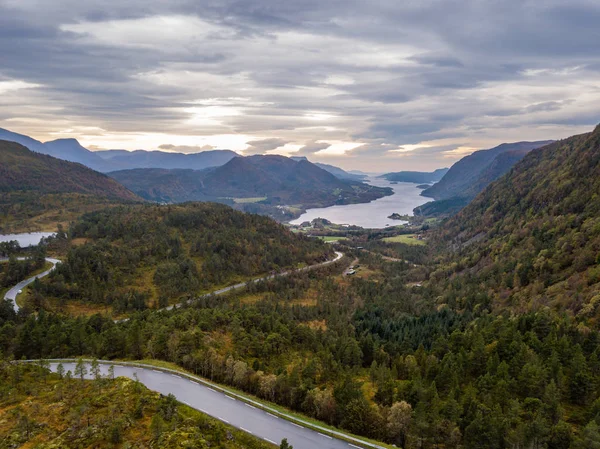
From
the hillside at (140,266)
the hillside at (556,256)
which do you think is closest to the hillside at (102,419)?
the hillside at (140,266)

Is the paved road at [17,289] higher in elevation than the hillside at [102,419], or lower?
lower

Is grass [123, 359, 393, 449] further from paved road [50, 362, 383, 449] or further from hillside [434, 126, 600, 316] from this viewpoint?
hillside [434, 126, 600, 316]

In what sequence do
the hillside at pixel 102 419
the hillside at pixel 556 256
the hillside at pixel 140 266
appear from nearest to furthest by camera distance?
the hillside at pixel 102 419 < the hillside at pixel 556 256 < the hillside at pixel 140 266

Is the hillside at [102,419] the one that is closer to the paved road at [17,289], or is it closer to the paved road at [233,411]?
the paved road at [233,411]

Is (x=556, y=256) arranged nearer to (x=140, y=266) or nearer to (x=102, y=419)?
(x=102, y=419)

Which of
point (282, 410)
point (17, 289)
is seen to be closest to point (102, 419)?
point (282, 410)

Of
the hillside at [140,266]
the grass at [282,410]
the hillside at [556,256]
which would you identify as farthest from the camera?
the hillside at [140,266]
